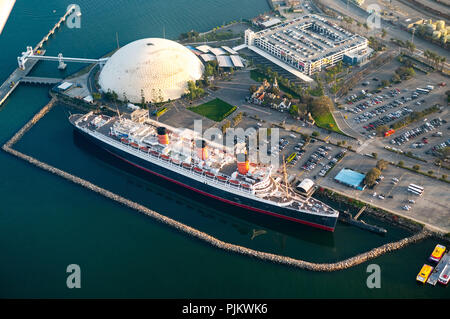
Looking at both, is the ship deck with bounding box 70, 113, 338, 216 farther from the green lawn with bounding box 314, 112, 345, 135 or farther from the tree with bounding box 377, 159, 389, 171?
the green lawn with bounding box 314, 112, 345, 135

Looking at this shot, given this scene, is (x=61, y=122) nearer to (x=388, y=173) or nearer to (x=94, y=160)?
(x=94, y=160)

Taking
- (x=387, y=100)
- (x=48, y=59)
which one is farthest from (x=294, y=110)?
(x=48, y=59)

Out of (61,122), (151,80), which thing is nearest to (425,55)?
(151,80)

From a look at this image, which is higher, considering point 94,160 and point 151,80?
point 151,80

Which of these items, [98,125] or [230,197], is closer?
[230,197]

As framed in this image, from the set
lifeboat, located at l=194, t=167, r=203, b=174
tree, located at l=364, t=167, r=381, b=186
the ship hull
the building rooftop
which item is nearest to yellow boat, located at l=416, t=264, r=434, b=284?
the ship hull

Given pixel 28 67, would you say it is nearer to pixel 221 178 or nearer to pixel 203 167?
pixel 203 167
